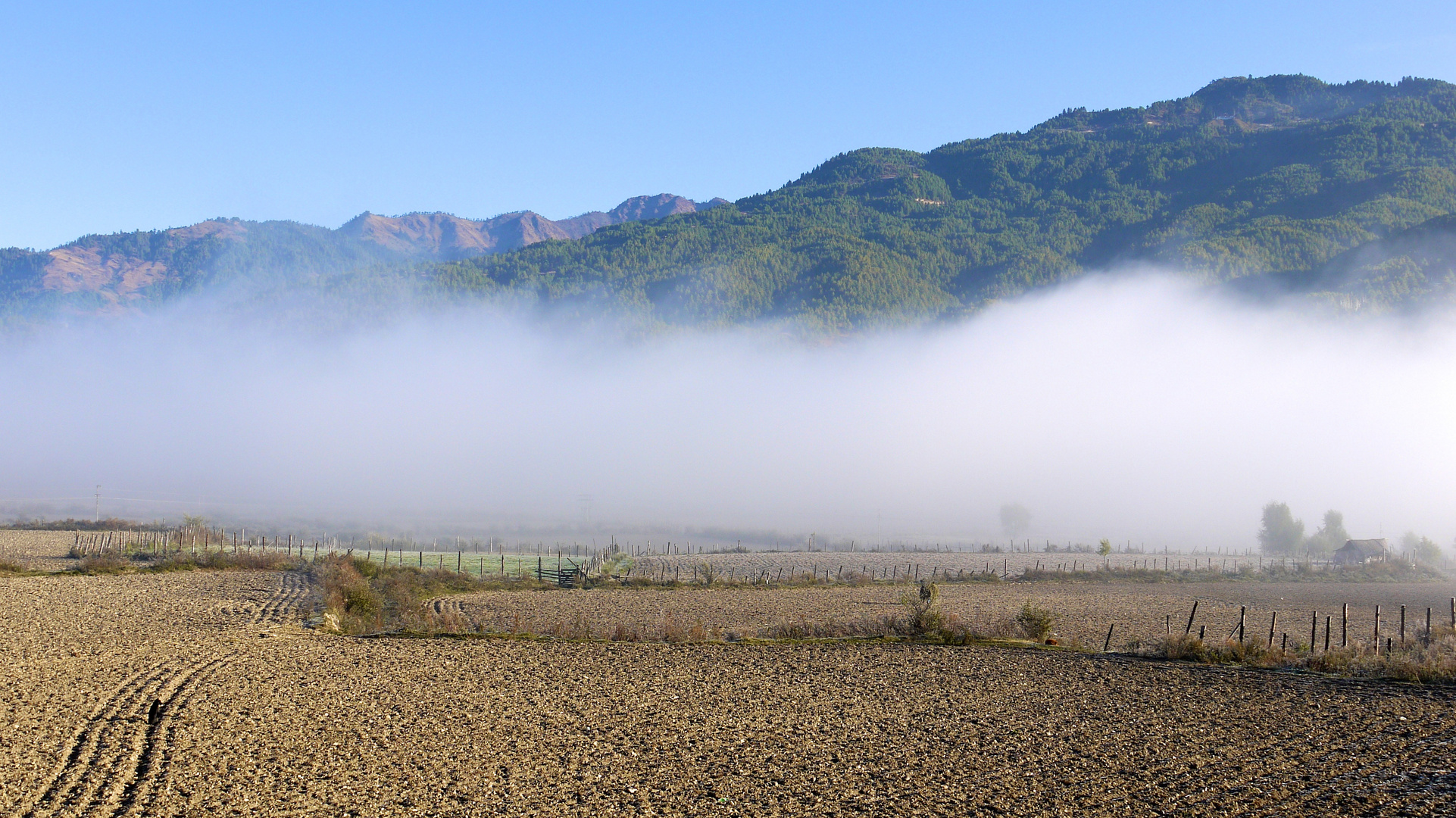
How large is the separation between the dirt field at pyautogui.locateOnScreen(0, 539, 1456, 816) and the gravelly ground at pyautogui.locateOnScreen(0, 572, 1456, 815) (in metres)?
0.06

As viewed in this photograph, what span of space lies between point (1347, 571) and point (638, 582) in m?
48.0

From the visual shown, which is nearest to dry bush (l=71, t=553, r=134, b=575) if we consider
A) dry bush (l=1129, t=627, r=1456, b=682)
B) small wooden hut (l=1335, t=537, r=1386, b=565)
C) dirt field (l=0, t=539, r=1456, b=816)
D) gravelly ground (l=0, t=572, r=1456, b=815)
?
dirt field (l=0, t=539, r=1456, b=816)

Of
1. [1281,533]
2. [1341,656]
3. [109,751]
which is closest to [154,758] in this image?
[109,751]

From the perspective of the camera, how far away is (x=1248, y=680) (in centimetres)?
2047

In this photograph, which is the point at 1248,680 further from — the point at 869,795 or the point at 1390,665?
the point at 869,795

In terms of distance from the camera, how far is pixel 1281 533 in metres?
92.5

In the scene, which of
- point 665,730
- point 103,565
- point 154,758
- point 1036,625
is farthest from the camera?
point 103,565

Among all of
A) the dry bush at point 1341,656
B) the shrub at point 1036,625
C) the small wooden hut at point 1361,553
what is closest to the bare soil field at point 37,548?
the shrub at point 1036,625

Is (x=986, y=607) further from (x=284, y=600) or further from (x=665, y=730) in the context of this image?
(x=665, y=730)

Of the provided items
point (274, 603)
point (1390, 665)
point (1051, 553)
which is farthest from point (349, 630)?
point (1051, 553)

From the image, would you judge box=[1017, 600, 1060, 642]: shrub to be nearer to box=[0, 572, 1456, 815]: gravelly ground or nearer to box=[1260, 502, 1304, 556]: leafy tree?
box=[0, 572, 1456, 815]: gravelly ground

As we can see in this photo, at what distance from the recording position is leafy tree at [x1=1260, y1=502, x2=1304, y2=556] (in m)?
92.1

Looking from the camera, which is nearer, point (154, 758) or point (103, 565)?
point (154, 758)

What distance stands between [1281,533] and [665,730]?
9327cm
